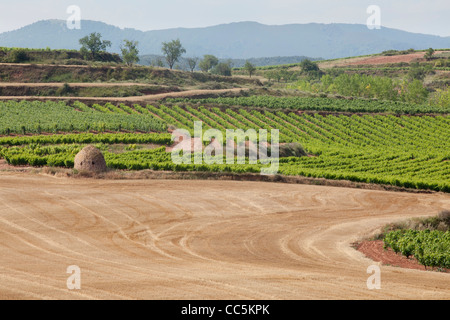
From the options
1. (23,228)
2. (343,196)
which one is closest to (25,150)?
(23,228)

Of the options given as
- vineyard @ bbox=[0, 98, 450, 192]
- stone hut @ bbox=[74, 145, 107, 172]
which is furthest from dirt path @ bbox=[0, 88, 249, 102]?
stone hut @ bbox=[74, 145, 107, 172]

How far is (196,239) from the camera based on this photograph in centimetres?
2902

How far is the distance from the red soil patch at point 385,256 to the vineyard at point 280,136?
1965 cm

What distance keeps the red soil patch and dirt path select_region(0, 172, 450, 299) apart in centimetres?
81

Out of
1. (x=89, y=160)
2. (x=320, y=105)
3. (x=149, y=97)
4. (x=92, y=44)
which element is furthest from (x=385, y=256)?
(x=92, y=44)

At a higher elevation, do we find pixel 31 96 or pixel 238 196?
pixel 31 96

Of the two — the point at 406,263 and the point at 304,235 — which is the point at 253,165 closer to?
the point at 304,235

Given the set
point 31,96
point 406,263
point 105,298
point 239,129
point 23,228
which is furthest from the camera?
point 31,96

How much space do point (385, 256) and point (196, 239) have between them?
908 cm

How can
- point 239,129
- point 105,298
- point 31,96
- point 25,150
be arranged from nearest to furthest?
point 105,298, point 25,150, point 239,129, point 31,96

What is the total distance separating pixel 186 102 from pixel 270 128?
62.9 ft

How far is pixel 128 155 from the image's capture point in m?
52.6

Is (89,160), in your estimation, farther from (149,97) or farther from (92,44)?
(92,44)

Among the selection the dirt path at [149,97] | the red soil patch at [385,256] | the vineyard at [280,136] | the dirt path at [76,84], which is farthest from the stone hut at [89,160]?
the dirt path at [76,84]
